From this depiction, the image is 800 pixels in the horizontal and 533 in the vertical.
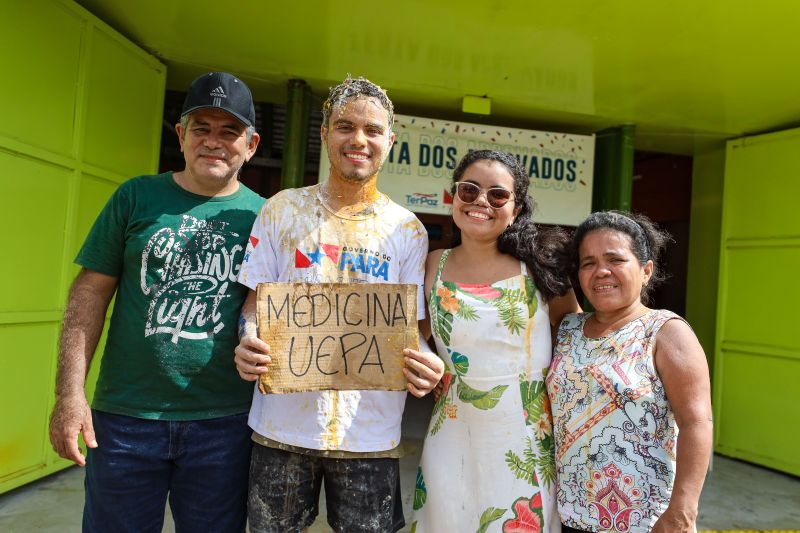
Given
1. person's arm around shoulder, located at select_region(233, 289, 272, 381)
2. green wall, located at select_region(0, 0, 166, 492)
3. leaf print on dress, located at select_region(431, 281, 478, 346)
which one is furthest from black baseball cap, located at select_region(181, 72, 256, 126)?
green wall, located at select_region(0, 0, 166, 492)

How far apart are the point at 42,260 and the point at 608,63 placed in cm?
406

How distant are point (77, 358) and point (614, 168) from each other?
477 centimetres

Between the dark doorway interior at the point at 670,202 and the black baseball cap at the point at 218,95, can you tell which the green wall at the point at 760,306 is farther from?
the black baseball cap at the point at 218,95

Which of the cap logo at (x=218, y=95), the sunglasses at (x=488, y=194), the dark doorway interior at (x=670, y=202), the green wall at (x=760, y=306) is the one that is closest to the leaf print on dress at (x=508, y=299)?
the sunglasses at (x=488, y=194)

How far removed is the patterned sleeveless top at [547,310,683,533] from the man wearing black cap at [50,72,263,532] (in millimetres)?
1134

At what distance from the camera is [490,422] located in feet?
5.98

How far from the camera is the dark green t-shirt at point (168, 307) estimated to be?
5.98 ft

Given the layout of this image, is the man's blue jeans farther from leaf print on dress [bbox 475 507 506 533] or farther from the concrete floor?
the concrete floor

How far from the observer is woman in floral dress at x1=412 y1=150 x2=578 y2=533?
180 centimetres

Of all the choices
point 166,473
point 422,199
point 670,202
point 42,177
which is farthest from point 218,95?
point 670,202

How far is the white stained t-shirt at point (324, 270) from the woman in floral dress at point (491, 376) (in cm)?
17

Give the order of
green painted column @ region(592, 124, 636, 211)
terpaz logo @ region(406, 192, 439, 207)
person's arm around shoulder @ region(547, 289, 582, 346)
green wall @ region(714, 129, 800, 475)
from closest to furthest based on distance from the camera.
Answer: person's arm around shoulder @ region(547, 289, 582, 346) → green wall @ region(714, 129, 800, 475) → terpaz logo @ region(406, 192, 439, 207) → green painted column @ region(592, 124, 636, 211)

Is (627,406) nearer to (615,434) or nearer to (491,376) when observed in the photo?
(615,434)

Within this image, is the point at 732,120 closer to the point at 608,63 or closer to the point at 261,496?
the point at 608,63
